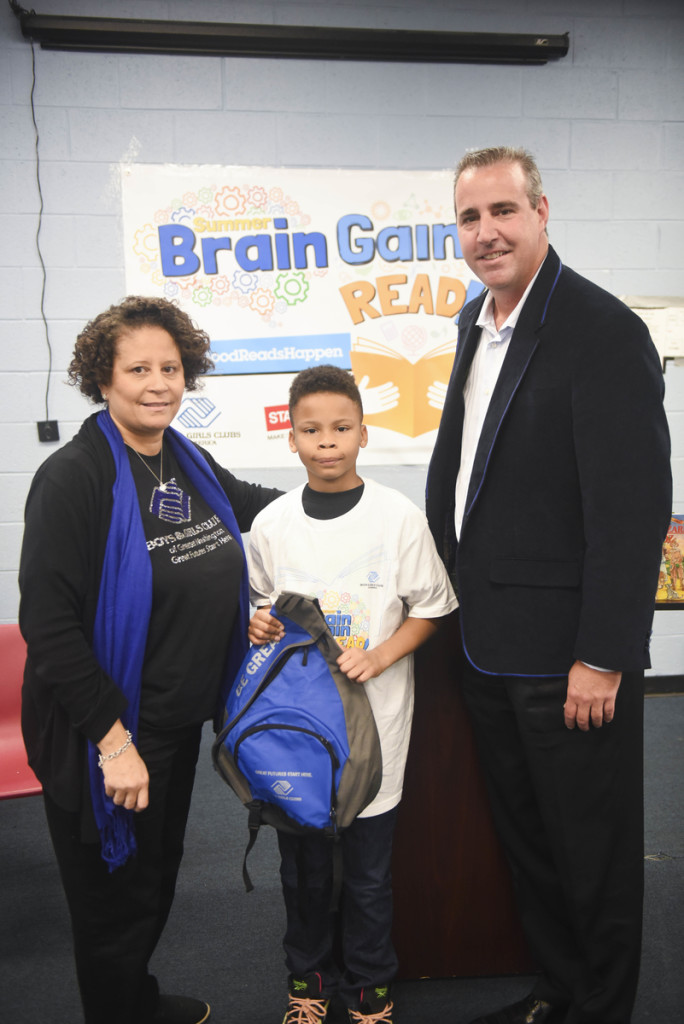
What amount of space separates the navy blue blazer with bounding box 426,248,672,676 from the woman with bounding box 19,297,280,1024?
0.46 meters

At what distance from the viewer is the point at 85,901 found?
1.28 metres

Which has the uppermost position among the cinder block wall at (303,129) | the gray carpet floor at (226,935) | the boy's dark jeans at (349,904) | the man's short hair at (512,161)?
the cinder block wall at (303,129)

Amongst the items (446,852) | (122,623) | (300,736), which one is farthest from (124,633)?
(446,852)

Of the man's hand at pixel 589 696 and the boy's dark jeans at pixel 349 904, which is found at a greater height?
the man's hand at pixel 589 696

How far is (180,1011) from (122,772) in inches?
26.5

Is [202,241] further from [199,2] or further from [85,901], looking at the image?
[85,901]

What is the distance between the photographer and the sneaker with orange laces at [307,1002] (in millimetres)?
1458

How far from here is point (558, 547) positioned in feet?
4.13

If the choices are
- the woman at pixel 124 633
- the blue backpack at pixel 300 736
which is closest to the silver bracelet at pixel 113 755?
the woman at pixel 124 633

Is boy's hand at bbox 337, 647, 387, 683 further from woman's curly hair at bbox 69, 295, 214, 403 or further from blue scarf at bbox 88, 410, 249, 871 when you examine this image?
woman's curly hair at bbox 69, 295, 214, 403

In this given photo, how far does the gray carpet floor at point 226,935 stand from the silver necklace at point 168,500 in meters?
1.04

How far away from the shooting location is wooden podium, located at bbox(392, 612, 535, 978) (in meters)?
1.52

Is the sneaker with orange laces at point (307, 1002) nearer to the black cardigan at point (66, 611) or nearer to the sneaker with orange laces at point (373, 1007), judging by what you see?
the sneaker with orange laces at point (373, 1007)

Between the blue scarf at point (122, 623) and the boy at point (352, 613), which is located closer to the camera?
the blue scarf at point (122, 623)
